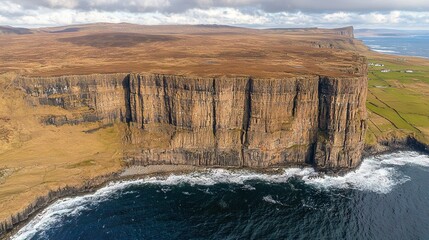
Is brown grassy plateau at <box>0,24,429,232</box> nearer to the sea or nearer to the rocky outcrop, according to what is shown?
the rocky outcrop

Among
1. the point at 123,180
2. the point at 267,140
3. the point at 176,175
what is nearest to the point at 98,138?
the point at 123,180

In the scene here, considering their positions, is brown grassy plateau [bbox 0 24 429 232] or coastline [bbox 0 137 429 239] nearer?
coastline [bbox 0 137 429 239]

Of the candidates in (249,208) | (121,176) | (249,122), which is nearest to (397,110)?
(249,122)

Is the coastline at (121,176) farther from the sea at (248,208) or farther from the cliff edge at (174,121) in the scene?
the sea at (248,208)

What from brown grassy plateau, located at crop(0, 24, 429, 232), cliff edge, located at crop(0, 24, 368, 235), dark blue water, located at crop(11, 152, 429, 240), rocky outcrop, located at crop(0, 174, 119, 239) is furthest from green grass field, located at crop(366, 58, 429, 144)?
rocky outcrop, located at crop(0, 174, 119, 239)

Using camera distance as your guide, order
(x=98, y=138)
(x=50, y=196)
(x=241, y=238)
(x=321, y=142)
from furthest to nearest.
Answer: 1. (x=98, y=138)
2. (x=321, y=142)
3. (x=50, y=196)
4. (x=241, y=238)

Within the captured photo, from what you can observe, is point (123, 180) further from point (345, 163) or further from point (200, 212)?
point (345, 163)

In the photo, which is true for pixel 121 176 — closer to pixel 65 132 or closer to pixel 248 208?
pixel 65 132
